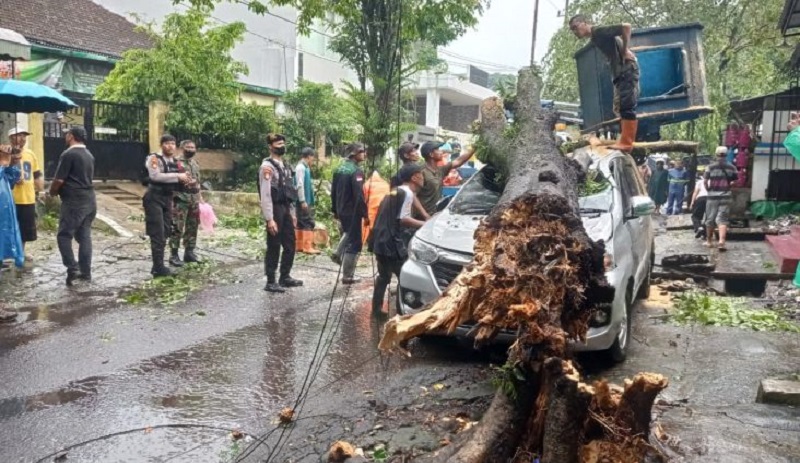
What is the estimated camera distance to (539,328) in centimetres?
312

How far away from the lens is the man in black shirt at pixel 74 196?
25.3 feet

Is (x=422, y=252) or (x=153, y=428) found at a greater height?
(x=422, y=252)

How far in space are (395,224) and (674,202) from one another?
16144mm

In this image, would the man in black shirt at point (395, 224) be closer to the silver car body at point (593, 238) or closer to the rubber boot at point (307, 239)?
the silver car body at point (593, 238)

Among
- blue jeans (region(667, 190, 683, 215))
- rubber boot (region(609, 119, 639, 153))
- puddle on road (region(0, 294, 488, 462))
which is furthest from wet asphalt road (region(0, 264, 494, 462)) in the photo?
blue jeans (region(667, 190, 683, 215))

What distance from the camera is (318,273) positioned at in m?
9.43

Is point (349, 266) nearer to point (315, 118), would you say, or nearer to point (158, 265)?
point (158, 265)

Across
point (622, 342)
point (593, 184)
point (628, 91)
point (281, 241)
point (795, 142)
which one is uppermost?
point (628, 91)

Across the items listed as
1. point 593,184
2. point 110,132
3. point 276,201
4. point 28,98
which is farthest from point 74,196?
point 110,132

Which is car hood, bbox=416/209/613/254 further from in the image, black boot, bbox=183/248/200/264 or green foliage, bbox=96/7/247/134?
green foliage, bbox=96/7/247/134

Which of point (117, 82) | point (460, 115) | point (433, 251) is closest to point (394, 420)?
point (433, 251)

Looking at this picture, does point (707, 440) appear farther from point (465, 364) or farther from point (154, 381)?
point (154, 381)

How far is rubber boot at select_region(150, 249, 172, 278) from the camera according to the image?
27.3 feet

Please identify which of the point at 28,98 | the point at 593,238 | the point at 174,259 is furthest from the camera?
the point at 174,259
